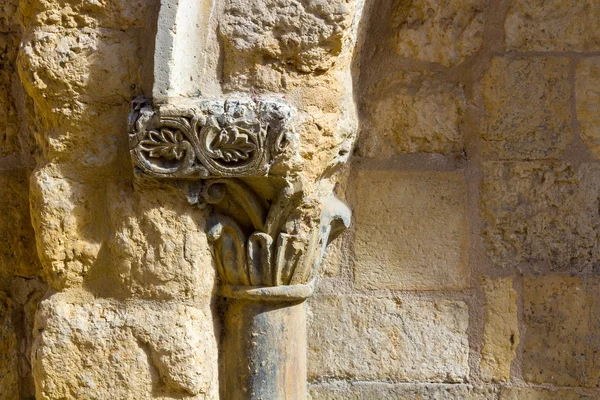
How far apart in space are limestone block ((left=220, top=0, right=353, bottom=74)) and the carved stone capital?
10cm

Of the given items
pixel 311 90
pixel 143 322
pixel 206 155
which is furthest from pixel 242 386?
pixel 311 90

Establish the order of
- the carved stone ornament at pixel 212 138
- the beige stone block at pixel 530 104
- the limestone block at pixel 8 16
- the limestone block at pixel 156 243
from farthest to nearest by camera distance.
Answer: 1. the beige stone block at pixel 530 104
2. the limestone block at pixel 8 16
3. the limestone block at pixel 156 243
4. the carved stone ornament at pixel 212 138

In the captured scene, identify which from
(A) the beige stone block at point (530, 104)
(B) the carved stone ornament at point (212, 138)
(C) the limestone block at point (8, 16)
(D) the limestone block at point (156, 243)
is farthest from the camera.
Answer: (A) the beige stone block at point (530, 104)

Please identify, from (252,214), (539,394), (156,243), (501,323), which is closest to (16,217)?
(156,243)

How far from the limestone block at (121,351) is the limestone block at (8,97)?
1.50ft

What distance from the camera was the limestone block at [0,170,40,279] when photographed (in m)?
2.08

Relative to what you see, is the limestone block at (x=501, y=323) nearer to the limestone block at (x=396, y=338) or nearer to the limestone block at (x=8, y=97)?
the limestone block at (x=396, y=338)

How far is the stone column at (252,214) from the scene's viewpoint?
1723 mm

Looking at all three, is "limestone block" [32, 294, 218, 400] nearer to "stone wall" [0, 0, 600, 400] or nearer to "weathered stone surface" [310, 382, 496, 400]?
"stone wall" [0, 0, 600, 400]

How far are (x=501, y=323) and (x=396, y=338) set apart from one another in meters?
0.27

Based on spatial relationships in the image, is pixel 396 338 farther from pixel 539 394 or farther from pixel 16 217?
pixel 16 217

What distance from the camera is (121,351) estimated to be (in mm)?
1858

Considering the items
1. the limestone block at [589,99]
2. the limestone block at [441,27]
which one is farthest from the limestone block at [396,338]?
the limestone block at [441,27]

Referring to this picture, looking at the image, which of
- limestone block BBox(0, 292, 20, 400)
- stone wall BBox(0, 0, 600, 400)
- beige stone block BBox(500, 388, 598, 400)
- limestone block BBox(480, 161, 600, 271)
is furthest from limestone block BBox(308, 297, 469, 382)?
limestone block BBox(0, 292, 20, 400)
